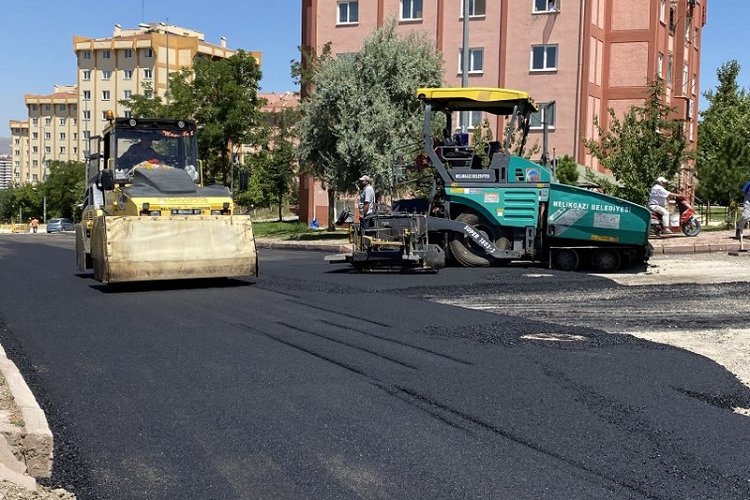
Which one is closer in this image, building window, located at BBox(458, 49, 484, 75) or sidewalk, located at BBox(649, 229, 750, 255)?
sidewalk, located at BBox(649, 229, 750, 255)

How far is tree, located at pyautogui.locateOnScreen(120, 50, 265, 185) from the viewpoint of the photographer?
133 feet

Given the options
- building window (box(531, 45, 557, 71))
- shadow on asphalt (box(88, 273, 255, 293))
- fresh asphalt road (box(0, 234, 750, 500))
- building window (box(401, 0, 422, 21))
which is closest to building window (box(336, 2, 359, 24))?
building window (box(401, 0, 422, 21))

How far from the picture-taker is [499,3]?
41.9 meters

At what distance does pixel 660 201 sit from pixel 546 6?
82.1 ft

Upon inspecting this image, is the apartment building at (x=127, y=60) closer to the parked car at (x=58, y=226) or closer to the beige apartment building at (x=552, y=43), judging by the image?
the parked car at (x=58, y=226)

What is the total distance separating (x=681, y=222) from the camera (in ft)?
60.7

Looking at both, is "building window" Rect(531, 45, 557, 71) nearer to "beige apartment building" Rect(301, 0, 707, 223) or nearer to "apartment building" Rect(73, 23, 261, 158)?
"beige apartment building" Rect(301, 0, 707, 223)

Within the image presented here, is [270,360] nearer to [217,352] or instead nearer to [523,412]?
[217,352]

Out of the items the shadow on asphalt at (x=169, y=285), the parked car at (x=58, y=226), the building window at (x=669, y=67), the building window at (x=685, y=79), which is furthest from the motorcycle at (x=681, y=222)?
the parked car at (x=58, y=226)

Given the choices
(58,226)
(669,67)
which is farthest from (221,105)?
(58,226)

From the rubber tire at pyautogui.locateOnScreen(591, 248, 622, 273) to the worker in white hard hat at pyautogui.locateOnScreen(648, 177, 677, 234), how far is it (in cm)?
423

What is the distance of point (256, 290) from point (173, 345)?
442 cm

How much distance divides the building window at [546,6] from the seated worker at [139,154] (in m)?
30.1

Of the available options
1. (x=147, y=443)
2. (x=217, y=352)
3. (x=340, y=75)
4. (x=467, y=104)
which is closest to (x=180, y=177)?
(x=467, y=104)
